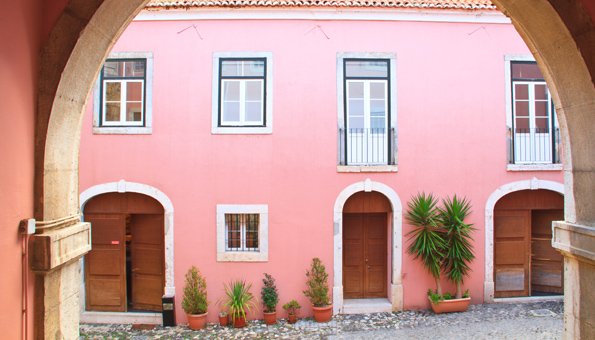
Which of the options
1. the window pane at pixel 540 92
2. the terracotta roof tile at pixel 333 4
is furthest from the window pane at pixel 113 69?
the window pane at pixel 540 92

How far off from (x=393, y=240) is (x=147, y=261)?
511cm

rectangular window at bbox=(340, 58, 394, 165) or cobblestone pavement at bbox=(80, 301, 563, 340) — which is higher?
rectangular window at bbox=(340, 58, 394, 165)

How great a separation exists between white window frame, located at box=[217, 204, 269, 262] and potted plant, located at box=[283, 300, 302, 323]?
96 cm

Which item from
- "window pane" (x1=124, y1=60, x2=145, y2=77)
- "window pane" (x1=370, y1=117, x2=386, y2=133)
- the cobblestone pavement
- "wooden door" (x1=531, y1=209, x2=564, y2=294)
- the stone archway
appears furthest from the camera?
"wooden door" (x1=531, y1=209, x2=564, y2=294)

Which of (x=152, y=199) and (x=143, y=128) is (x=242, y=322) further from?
(x=143, y=128)

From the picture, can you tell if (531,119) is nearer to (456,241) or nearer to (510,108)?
(510,108)

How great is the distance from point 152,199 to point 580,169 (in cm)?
780

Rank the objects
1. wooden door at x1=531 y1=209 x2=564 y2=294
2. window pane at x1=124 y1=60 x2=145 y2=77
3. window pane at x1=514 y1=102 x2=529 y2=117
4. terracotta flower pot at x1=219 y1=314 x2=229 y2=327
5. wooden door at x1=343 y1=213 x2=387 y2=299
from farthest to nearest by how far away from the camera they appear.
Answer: wooden door at x1=531 y1=209 x2=564 y2=294 < wooden door at x1=343 y1=213 x2=387 y2=299 < window pane at x1=514 y1=102 x2=529 y2=117 < window pane at x1=124 y1=60 x2=145 y2=77 < terracotta flower pot at x1=219 y1=314 x2=229 y2=327

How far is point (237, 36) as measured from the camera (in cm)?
880

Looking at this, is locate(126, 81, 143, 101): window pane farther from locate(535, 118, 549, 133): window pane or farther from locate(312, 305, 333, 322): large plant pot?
locate(535, 118, 549, 133): window pane

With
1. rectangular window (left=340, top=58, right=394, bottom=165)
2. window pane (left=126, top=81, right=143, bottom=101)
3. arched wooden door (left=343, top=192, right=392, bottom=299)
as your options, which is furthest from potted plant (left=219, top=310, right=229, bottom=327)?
window pane (left=126, top=81, right=143, bottom=101)

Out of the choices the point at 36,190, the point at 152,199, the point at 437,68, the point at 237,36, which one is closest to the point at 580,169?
the point at 36,190

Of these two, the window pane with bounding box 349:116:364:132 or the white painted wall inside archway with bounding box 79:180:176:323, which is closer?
the white painted wall inside archway with bounding box 79:180:176:323

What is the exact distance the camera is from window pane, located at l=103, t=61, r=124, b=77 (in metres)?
8.95
